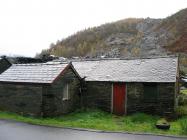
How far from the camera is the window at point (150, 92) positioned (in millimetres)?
23562

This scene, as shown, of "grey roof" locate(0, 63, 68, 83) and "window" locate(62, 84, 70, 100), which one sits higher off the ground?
"grey roof" locate(0, 63, 68, 83)

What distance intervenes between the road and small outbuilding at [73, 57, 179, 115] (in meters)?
7.68

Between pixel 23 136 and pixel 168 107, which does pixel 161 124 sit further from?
pixel 23 136

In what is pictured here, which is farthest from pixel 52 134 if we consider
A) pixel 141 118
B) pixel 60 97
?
pixel 141 118

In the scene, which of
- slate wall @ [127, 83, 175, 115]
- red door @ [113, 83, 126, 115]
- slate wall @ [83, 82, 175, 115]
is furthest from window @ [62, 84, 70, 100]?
slate wall @ [127, 83, 175, 115]

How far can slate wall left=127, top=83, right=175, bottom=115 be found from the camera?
23.0m

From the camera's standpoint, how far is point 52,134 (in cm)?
1590

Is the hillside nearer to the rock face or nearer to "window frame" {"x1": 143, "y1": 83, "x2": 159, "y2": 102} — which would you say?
the rock face

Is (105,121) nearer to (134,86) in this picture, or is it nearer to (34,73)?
(134,86)

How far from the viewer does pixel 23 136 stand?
15.1 m

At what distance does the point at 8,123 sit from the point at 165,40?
64061 millimetres

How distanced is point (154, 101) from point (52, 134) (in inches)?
401

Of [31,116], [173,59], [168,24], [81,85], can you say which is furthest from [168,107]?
[168,24]

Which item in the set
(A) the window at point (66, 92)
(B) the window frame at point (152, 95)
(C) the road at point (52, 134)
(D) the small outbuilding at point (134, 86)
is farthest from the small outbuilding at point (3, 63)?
(C) the road at point (52, 134)
